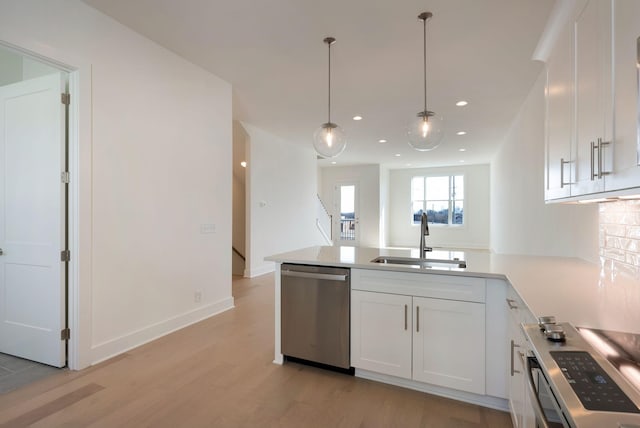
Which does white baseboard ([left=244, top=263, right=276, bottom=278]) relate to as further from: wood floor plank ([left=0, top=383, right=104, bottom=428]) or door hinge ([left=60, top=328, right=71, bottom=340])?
wood floor plank ([left=0, top=383, right=104, bottom=428])

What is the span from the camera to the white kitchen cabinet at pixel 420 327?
79.9 inches

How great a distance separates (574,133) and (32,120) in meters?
3.85

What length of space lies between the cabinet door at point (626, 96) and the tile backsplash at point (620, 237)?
81 cm

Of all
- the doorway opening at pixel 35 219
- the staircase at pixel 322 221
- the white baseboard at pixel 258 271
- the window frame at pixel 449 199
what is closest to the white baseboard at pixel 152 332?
the doorway opening at pixel 35 219

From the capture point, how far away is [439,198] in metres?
11.2

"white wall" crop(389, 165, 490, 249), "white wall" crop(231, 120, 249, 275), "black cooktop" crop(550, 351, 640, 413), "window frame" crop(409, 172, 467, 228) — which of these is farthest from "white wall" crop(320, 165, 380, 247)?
"black cooktop" crop(550, 351, 640, 413)

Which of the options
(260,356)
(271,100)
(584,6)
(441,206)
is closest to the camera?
(584,6)

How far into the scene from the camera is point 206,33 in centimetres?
298

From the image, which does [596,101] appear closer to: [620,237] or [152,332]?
[620,237]

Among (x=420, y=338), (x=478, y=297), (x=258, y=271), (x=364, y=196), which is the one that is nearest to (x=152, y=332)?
(x=420, y=338)

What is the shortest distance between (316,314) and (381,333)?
53cm

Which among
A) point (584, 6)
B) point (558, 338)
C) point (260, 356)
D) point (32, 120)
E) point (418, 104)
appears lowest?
point (260, 356)

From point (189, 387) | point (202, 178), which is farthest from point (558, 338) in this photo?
point (202, 178)

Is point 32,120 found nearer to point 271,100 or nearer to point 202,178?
point 202,178
